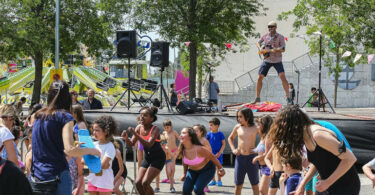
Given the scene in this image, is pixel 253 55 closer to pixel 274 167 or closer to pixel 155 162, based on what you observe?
pixel 155 162

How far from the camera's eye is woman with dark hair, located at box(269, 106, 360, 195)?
4320 mm

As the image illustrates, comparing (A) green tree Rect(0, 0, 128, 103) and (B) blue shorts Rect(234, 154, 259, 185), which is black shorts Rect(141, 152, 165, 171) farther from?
(A) green tree Rect(0, 0, 128, 103)

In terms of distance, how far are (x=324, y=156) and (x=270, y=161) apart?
9.72ft

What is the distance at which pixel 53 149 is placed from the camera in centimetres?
482

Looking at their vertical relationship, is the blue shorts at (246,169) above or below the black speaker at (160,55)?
below

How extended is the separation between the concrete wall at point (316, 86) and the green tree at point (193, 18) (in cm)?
873

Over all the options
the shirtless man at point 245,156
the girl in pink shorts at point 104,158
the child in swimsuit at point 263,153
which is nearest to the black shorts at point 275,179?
the child in swimsuit at point 263,153

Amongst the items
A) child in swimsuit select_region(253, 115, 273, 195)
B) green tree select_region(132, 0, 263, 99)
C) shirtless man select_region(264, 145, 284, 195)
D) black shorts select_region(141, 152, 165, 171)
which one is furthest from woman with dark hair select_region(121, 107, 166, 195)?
green tree select_region(132, 0, 263, 99)

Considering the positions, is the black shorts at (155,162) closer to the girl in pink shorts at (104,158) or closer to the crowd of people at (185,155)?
the crowd of people at (185,155)

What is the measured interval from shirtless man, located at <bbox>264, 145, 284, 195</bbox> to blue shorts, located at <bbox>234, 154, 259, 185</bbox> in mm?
783

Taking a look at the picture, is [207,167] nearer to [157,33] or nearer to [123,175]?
[123,175]

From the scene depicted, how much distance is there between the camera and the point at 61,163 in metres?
4.84

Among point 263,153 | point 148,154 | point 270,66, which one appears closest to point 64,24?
point 270,66

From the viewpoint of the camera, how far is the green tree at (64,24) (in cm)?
2488
